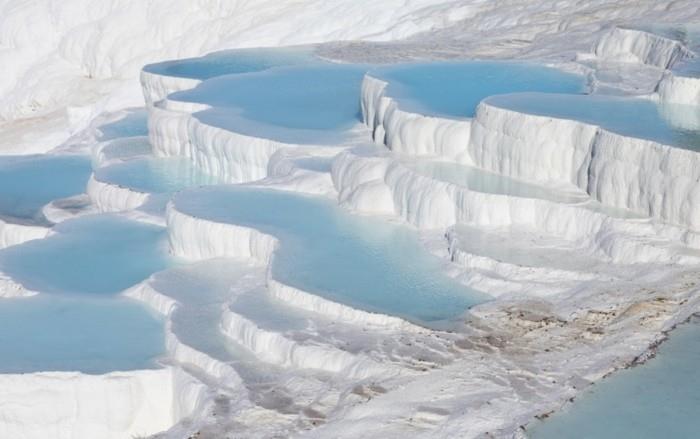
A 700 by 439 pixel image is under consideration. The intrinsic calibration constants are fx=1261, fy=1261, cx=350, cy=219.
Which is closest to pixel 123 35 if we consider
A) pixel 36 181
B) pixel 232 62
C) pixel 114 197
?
pixel 232 62

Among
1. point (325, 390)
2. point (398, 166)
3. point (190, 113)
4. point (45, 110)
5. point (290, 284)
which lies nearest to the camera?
point (325, 390)

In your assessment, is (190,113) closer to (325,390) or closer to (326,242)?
(326,242)

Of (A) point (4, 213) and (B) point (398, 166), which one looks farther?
(A) point (4, 213)

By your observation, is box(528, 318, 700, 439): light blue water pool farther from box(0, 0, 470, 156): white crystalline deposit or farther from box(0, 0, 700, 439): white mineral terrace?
box(0, 0, 470, 156): white crystalline deposit

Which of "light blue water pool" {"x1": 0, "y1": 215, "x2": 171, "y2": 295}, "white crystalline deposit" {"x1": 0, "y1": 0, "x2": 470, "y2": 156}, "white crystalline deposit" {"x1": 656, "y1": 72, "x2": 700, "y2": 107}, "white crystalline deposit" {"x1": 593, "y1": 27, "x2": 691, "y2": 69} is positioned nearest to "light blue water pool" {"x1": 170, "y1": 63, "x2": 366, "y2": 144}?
"light blue water pool" {"x1": 0, "y1": 215, "x2": 171, "y2": 295}

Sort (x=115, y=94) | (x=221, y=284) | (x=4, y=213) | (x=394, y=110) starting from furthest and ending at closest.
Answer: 1. (x=115, y=94)
2. (x=4, y=213)
3. (x=394, y=110)
4. (x=221, y=284)

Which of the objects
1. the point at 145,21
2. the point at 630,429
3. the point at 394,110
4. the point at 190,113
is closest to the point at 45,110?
the point at 145,21

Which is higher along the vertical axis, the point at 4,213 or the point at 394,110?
the point at 394,110

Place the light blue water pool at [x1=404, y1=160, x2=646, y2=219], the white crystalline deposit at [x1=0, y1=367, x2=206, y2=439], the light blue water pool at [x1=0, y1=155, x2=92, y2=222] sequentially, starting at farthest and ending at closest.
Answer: the light blue water pool at [x1=0, y1=155, x2=92, y2=222] < the light blue water pool at [x1=404, y1=160, x2=646, y2=219] < the white crystalline deposit at [x1=0, y1=367, x2=206, y2=439]
